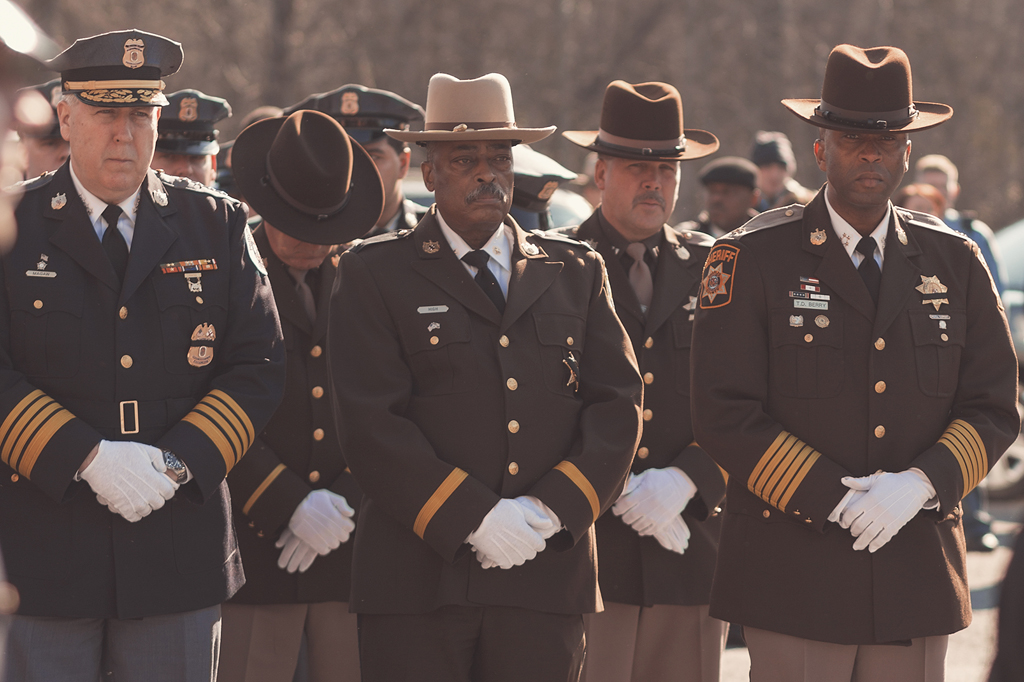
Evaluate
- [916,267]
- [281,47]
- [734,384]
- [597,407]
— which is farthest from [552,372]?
[281,47]

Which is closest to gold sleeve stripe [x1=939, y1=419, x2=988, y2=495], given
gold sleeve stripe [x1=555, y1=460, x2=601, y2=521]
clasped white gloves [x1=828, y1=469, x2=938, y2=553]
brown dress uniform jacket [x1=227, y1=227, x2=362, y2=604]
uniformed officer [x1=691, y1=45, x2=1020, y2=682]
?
uniformed officer [x1=691, y1=45, x2=1020, y2=682]

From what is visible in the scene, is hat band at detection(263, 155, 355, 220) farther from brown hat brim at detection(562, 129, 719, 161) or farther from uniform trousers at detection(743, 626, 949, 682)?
uniform trousers at detection(743, 626, 949, 682)

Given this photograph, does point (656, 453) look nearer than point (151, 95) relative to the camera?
No

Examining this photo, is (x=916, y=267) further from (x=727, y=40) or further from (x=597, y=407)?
(x=727, y=40)

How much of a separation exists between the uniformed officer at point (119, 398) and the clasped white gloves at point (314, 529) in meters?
0.49

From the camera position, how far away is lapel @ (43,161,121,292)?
3.50 metres

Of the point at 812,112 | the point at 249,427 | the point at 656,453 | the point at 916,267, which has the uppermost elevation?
the point at 812,112

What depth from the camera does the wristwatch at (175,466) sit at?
340 centimetres

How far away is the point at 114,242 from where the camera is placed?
3592mm

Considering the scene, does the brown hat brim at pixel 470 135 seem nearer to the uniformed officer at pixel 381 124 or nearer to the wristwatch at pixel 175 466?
the wristwatch at pixel 175 466

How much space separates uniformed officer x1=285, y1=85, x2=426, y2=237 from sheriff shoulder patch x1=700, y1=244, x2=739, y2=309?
1.82m

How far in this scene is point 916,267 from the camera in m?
3.75

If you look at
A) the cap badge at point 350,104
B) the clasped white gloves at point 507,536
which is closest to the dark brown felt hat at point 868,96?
the clasped white gloves at point 507,536

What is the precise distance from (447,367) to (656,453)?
1.09m
